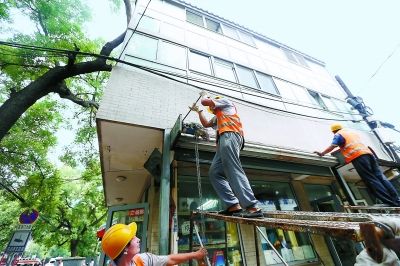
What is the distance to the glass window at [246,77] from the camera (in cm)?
788

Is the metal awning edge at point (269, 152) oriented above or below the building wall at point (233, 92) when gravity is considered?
below

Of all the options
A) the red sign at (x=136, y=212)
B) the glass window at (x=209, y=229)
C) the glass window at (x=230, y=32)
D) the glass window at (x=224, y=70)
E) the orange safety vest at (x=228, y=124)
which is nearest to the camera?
the orange safety vest at (x=228, y=124)

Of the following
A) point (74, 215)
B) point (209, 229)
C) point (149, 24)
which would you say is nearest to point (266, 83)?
point (149, 24)

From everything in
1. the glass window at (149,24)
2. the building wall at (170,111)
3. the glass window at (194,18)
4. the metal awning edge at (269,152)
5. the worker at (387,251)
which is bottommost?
the worker at (387,251)

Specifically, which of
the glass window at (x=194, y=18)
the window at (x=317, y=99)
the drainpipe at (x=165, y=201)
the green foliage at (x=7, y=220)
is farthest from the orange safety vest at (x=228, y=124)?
the green foliage at (x=7, y=220)

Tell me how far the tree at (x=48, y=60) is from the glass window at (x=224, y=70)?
358cm

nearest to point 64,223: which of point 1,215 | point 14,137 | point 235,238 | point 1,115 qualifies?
point 1,215

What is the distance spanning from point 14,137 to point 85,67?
20.0 feet

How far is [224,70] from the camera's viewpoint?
304 inches

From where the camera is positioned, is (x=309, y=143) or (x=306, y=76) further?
(x=306, y=76)

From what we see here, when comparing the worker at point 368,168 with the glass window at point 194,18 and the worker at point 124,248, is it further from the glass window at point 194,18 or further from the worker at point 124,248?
the glass window at point 194,18

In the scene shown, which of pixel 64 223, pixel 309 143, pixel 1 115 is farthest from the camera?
pixel 64 223

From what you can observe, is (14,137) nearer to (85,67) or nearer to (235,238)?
(85,67)

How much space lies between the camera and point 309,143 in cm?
676
